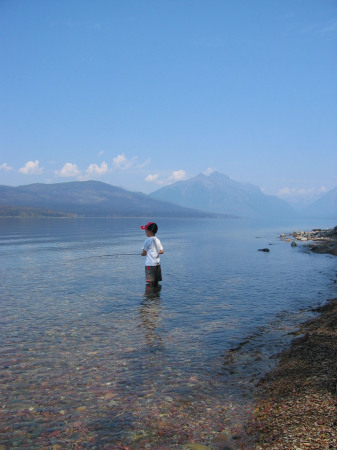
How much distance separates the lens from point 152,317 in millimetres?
15609

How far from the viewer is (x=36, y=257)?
4069 centimetres

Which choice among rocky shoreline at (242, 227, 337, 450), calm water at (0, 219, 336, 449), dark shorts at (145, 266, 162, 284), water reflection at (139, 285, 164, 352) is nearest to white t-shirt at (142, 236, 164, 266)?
dark shorts at (145, 266, 162, 284)

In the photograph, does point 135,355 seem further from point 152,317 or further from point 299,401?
point 299,401

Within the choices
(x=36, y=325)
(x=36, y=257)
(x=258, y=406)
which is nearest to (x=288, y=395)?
(x=258, y=406)

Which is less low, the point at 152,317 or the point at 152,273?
the point at 152,273

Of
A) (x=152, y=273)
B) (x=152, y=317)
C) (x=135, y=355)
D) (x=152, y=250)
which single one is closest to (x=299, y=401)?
(x=135, y=355)

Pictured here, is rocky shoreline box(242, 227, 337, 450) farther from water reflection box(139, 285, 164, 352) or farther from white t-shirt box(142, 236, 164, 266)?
white t-shirt box(142, 236, 164, 266)

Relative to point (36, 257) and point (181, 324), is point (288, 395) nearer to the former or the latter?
point (181, 324)

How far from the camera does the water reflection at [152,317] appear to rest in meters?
12.3

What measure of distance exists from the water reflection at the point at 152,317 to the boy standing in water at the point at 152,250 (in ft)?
3.28

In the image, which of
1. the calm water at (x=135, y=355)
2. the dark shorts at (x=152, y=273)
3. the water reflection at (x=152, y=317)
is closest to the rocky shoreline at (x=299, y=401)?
the calm water at (x=135, y=355)

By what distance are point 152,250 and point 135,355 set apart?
8448mm

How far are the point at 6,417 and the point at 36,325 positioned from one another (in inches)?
281

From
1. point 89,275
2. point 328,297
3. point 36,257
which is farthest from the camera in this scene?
point 36,257
